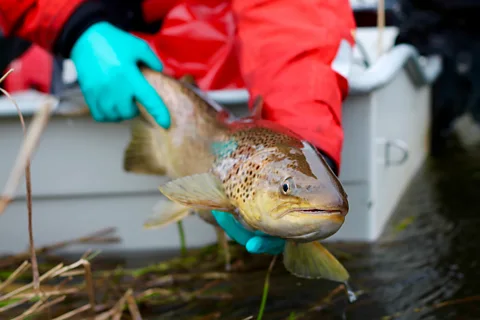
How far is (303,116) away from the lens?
1.19 m

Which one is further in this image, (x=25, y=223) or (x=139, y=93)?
(x=25, y=223)

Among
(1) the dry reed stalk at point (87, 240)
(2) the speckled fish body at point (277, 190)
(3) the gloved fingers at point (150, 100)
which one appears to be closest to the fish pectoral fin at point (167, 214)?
(2) the speckled fish body at point (277, 190)

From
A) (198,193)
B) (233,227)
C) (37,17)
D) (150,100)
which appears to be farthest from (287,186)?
(37,17)

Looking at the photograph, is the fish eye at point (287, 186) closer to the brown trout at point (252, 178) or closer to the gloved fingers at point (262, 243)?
the brown trout at point (252, 178)

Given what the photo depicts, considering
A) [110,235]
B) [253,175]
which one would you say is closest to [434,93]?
[110,235]

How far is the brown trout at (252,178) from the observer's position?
851mm

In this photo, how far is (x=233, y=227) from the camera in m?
1.15

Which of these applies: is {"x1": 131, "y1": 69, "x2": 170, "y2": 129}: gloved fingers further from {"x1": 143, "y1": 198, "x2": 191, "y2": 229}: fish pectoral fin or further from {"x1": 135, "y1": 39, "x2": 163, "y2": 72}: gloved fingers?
{"x1": 143, "y1": 198, "x2": 191, "y2": 229}: fish pectoral fin

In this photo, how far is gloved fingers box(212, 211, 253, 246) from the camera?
3.72 feet

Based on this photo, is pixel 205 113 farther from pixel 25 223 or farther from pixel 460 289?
pixel 25 223

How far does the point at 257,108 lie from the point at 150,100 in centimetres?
29

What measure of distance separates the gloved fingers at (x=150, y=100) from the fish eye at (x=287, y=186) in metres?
0.57

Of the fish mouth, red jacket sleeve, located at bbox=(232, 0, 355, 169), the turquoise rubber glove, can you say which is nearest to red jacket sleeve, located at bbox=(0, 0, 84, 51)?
red jacket sleeve, located at bbox=(232, 0, 355, 169)

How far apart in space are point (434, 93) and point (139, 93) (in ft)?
7.45
